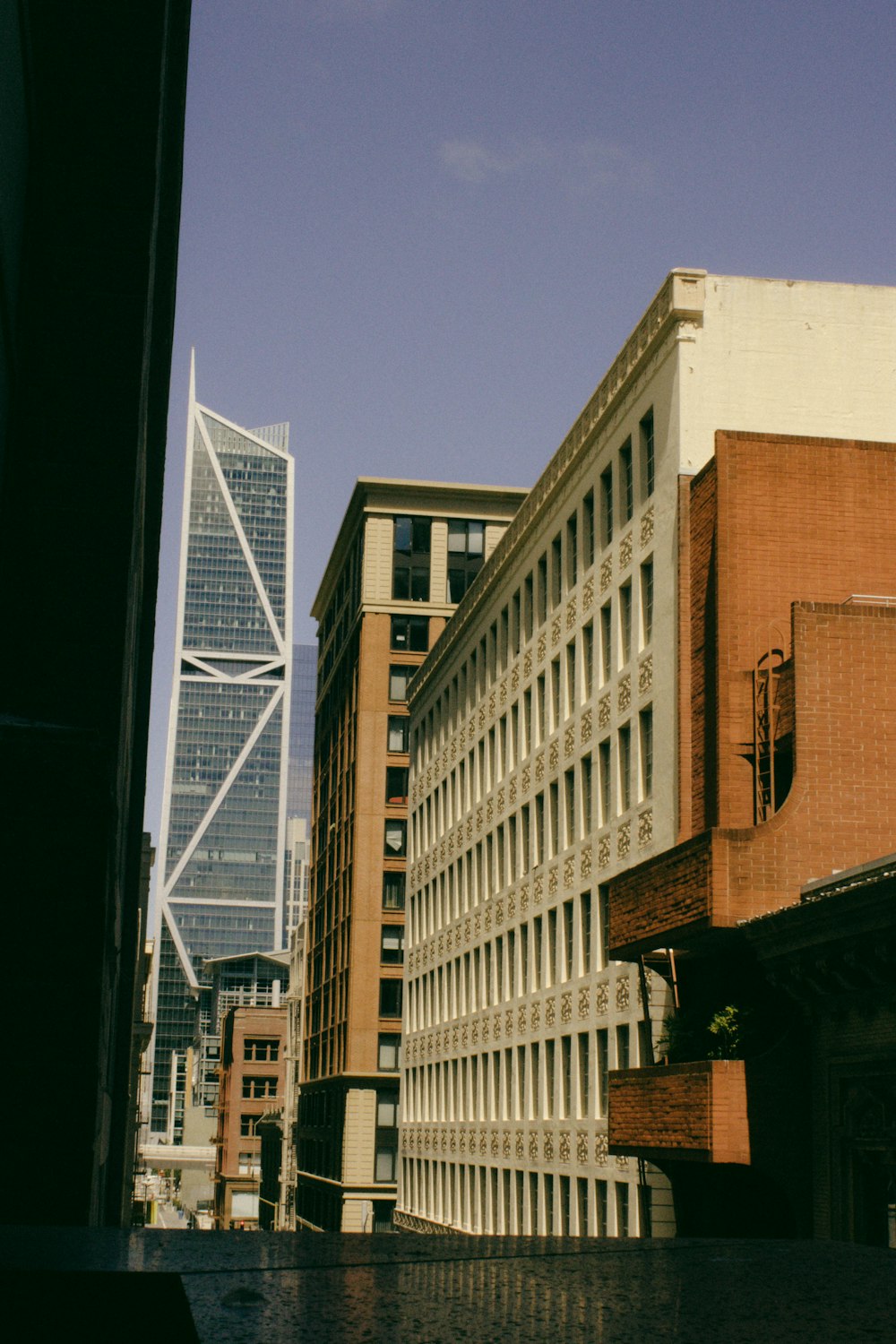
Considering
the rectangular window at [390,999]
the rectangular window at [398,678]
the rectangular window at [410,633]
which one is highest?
the rectangular window at [410,633]

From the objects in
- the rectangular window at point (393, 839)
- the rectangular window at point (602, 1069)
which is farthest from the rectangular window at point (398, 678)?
the rectangular window at point (602, 1069)

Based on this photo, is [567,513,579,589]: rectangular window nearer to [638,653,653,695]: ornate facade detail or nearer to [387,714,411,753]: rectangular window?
[638,653,653,695]: ornate facade detail

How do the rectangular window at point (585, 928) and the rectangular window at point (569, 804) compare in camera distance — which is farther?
the rectangular window at point (569, 804)

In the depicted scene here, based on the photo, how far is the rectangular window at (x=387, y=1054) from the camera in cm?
8862

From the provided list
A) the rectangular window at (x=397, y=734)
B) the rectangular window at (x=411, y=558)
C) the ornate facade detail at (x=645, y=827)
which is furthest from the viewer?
the rectangular window at (x=411, y=558)

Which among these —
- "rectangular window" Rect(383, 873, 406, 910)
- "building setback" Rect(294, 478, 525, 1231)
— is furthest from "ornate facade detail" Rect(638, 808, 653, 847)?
"rectangular window" Rect(383, 873, 406, 910)

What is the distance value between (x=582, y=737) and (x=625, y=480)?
22.6ft

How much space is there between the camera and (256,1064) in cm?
15400

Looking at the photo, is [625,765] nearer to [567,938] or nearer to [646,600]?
[646,600]

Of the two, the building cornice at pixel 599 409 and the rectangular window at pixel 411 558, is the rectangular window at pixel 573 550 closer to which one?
the building cornice at pixel 599 409

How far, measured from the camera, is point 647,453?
37031 mm

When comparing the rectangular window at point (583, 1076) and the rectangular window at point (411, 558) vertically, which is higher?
the rectangular window at point (411, 558)

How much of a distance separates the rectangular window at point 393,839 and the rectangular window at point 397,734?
4050mm

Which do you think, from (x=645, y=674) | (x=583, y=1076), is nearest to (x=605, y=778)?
(x=645, y=674)
